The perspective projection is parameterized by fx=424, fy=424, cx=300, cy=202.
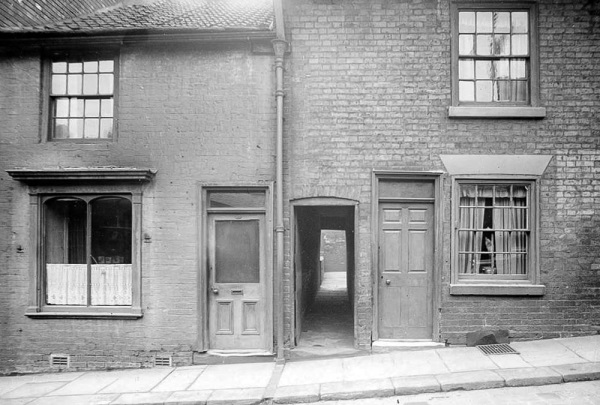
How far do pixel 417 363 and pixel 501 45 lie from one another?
5.58 m

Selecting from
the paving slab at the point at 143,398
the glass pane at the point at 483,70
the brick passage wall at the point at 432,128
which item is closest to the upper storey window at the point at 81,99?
the brick passage wall at the point at 432,128

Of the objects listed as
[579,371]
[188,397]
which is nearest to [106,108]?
[188,397]

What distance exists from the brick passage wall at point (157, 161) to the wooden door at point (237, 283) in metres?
0.35

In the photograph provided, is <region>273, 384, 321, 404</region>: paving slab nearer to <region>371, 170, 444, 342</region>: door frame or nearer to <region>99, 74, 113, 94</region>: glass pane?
<region>371, 170, 444, 342</region>: door frame

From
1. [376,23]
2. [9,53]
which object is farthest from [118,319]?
[376,23]

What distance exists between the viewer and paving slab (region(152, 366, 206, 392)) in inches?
242

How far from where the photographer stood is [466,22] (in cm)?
741

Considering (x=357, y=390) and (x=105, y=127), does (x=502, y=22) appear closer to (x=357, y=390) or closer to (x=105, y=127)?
(x=357, y=390)

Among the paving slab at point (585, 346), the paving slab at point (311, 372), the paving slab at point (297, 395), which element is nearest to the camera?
→ the paving slab at point (297, 395)

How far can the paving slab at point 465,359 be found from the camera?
620 centimetres

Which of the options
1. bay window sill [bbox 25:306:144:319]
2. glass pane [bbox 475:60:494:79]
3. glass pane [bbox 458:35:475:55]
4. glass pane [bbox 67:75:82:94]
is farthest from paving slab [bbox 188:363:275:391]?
glass pane [bbox 458:35:475:55]

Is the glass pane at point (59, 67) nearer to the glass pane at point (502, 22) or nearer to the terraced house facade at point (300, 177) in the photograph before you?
the terraced house facade at point (300, 177)

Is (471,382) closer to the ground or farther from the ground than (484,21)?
closer to the ground

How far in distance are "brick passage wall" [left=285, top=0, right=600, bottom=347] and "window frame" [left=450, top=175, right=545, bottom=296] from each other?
13 cm
